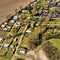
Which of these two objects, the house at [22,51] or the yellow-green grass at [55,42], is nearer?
the house at [22,51]

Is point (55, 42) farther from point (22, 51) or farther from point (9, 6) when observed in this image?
point (9, 6)

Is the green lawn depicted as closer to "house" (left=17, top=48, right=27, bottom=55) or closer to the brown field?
"house" (left=17, top=48, right=27, bottom=55)

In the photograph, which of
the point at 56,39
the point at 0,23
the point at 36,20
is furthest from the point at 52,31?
the point at 0,23

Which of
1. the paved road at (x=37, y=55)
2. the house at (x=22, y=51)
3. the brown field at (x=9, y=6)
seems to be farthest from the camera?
the brown field at (x=9, y=6)

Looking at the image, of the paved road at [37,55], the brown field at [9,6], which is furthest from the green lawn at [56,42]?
the brown field at [9,6]

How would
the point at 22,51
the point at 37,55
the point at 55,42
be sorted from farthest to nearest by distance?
the point at 55,42 → the point at 22,51 → the point at 37,55

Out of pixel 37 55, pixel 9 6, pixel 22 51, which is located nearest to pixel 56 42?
pixel 37 55

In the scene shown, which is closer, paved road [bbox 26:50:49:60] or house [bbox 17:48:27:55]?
paved road [bbox 26:50:49:60]

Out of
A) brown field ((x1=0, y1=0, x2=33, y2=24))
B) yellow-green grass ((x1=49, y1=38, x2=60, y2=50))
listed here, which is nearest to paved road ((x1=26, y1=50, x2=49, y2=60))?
yellow-green grass ((x1=49, y1=38, x2=60, y2=50))

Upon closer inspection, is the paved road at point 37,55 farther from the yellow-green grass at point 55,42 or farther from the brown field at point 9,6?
the brown field at point 9,6
